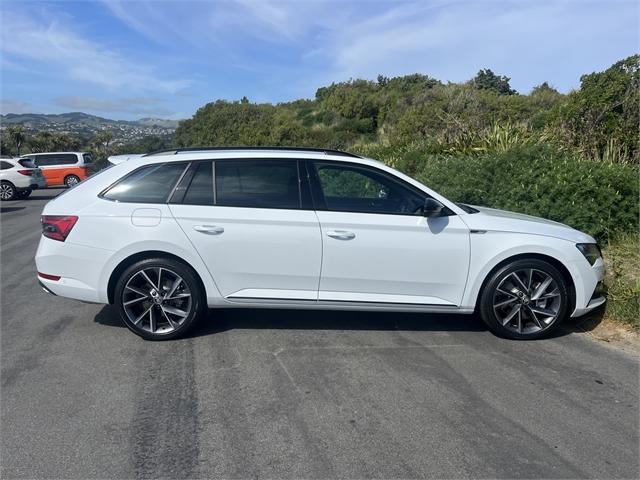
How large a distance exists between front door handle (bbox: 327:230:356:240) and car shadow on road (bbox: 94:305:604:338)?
40.4 inches

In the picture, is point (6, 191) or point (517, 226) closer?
point (517, 226)

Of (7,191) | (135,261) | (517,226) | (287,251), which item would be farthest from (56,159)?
(517,226)

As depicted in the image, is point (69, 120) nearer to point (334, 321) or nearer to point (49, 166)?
point (49, 166)

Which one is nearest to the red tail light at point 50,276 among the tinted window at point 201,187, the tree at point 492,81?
the tinted window at point 201,187

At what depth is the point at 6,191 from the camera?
20609 mm

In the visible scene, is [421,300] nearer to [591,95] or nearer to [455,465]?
[455,465]

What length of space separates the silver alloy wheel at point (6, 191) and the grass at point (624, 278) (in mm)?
20463

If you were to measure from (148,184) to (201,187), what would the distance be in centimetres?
48

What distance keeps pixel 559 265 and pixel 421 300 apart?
130 cm

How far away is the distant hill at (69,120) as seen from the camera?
54.6 m

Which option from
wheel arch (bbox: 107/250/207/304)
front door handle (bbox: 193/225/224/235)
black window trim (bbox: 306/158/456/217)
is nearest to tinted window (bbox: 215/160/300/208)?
black window trim (bbox: 306/158/456/217)

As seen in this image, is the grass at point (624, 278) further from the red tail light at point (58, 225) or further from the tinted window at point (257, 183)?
the red tail light at point (58, 225)

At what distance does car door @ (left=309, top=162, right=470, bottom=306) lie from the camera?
4816 mm

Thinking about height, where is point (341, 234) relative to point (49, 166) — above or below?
above
